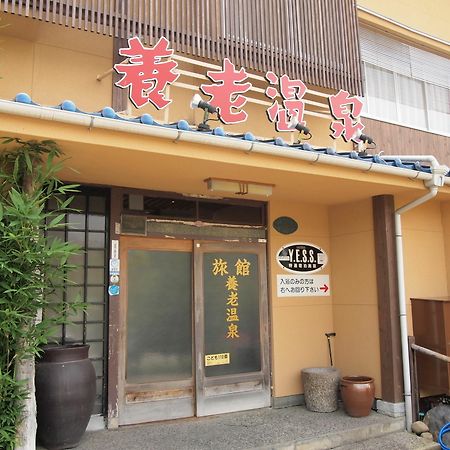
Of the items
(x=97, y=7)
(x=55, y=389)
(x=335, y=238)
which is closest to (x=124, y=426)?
(x=55, y=389)

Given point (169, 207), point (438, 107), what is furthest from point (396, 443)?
point (438, 107)

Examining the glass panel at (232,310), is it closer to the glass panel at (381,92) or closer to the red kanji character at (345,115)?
the red kanji character at (345,115)

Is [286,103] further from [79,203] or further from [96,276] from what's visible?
[96,276]

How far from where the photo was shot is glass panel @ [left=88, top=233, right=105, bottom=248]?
6.32 meters

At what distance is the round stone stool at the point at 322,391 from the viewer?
22.7 feet

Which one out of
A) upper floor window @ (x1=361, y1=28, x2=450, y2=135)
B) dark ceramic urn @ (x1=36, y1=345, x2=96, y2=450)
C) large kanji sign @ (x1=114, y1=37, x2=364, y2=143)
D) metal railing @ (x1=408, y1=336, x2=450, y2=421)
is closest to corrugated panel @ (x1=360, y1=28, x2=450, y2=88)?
upper floor window @ (x1=361, y1=28, x2=450, y2=135)

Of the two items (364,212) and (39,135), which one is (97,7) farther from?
(364,212)

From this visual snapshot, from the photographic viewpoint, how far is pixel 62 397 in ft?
16.9

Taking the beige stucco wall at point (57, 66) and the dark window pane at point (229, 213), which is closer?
the beige stucco wall at point (57, 66)

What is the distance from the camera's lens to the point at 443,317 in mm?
7008

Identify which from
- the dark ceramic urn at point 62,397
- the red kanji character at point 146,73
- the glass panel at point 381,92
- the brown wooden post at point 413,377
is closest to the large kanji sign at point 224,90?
the red kanji character at point 146,73

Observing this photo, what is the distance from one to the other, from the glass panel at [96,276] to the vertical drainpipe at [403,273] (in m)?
4.07

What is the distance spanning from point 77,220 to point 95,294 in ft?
3.15

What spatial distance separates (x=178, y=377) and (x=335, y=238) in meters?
3.31
